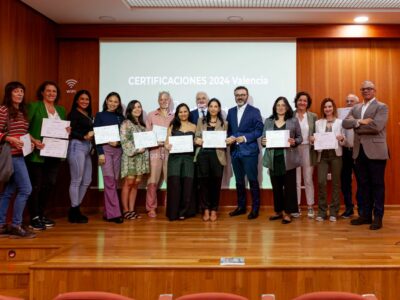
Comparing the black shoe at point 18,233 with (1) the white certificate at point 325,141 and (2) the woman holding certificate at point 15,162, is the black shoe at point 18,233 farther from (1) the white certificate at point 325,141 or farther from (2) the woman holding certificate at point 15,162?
(1) the white certificate at point 325,141

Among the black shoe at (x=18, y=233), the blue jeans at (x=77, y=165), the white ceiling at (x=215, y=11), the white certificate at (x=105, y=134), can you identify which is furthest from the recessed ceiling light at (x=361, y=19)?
the black shoe at (x=18, y=233)

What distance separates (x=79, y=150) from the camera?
4512 mm

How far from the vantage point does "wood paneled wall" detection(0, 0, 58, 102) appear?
4.34m

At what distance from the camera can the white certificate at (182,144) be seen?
468cm

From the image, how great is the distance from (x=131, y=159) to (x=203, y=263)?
220 centimetres

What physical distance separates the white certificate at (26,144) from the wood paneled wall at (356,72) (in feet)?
12.5

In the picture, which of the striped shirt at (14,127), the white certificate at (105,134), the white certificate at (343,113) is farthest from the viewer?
the white certificate at (343,113)

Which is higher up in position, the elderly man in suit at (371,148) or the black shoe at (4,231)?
the elderly man in suit at (371,148)

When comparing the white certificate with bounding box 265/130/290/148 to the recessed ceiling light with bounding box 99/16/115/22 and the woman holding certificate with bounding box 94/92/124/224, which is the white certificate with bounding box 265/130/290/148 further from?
the recessed ceiling light with bounding box 99/16/115/22

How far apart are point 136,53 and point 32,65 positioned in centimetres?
148

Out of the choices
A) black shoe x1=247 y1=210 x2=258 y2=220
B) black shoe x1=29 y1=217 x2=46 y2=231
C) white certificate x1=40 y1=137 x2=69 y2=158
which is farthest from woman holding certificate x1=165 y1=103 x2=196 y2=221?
black shoe x1=29 y1=217 x2=46 y2=231

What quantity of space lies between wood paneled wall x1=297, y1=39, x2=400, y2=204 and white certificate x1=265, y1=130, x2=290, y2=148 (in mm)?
1396

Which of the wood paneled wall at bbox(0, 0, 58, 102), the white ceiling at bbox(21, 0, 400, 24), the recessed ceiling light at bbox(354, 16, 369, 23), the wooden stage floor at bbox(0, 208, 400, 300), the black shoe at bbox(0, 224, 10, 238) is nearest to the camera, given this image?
the wooden stage floor at bbox(0, 208, 400, 300)

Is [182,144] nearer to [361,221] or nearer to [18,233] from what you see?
[18,233]
